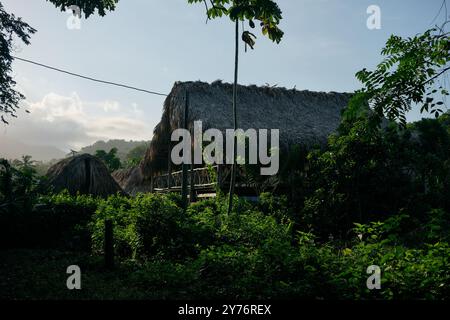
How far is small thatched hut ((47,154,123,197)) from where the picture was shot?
49.4 feet

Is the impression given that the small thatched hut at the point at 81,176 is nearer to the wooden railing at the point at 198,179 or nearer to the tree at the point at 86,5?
the wooden railing at the point at 198,179

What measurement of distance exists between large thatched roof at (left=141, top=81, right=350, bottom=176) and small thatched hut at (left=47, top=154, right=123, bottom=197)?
3.27m

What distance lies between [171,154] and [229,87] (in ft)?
12.4

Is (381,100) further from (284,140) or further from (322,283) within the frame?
(284,140)

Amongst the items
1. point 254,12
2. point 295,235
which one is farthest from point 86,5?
point 295,235

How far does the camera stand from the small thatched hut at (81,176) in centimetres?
1505

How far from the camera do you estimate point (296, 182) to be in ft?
36.2

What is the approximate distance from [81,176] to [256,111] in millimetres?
6913

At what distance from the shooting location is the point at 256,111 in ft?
54.1

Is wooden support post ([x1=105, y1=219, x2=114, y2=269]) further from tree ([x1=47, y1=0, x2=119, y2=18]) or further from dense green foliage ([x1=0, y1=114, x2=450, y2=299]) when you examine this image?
tree ([x1=47, y1=0, x2=119, y2=18])
